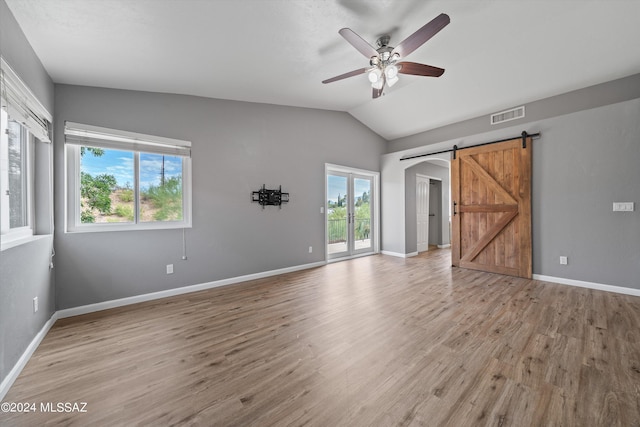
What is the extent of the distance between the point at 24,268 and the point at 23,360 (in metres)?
0.72

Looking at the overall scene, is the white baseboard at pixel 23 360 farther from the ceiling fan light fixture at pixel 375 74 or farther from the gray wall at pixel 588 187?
the gray wall at pixel 588 187

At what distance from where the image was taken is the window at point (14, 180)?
1829 millimetres

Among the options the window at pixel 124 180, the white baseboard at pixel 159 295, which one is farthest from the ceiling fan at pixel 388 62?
the white baseboard at pixel 159 295

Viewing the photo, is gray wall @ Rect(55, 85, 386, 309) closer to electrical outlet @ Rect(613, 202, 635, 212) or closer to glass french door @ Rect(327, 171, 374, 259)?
glass french door @ Rect(327, 171, 374, 259)

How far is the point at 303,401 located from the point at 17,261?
2.42 meters

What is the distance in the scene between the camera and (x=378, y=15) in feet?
7.90

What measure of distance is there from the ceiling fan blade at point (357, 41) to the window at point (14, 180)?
2.72 meters

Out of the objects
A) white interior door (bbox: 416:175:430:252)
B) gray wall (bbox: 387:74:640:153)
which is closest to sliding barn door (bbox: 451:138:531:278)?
gray wall (bbox: 387:74:640:153)

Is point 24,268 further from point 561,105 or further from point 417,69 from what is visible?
point 561,105

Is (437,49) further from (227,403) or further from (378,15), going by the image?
(227,403)

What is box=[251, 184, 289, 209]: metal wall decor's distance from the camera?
13.9 ft

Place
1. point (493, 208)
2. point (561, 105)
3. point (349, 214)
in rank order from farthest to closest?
point (349, 214), point (493, 208), point (561, 105)

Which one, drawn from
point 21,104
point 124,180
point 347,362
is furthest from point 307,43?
point 347,362

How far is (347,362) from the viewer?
1941 millimetres
